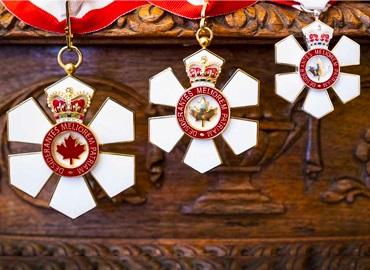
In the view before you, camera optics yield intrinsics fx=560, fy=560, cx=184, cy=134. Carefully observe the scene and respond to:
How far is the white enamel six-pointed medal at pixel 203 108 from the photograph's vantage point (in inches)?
24.0

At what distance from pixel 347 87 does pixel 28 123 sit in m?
0.37

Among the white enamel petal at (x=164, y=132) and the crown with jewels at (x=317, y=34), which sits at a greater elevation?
the crown with jewels at (x=317, y=34)

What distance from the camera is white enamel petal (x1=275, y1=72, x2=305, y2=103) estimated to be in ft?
2.13

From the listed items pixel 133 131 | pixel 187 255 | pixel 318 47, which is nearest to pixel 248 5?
pixel 318 47

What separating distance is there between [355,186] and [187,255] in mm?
224

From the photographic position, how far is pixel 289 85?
2.13ft

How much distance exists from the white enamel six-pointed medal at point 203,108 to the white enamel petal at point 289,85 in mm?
37

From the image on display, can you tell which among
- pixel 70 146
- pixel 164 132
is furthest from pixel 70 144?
pixel 164 132

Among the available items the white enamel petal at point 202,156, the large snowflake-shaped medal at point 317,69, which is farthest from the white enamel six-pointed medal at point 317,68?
the white enamel petal at point 202,156

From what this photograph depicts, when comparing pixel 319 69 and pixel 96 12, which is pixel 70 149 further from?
pixel 319 69

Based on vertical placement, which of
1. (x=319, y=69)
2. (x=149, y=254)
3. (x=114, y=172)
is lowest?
(x=149, y=254)

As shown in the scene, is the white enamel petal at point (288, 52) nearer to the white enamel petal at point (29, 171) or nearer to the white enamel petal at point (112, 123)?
the white enamel petal at point (112, 123)

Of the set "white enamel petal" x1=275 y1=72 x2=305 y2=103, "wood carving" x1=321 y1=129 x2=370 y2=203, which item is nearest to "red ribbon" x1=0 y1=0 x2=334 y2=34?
"white enamel petal" x1=275 y1=72 x2=305 y2=103

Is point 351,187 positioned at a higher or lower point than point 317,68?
lower
